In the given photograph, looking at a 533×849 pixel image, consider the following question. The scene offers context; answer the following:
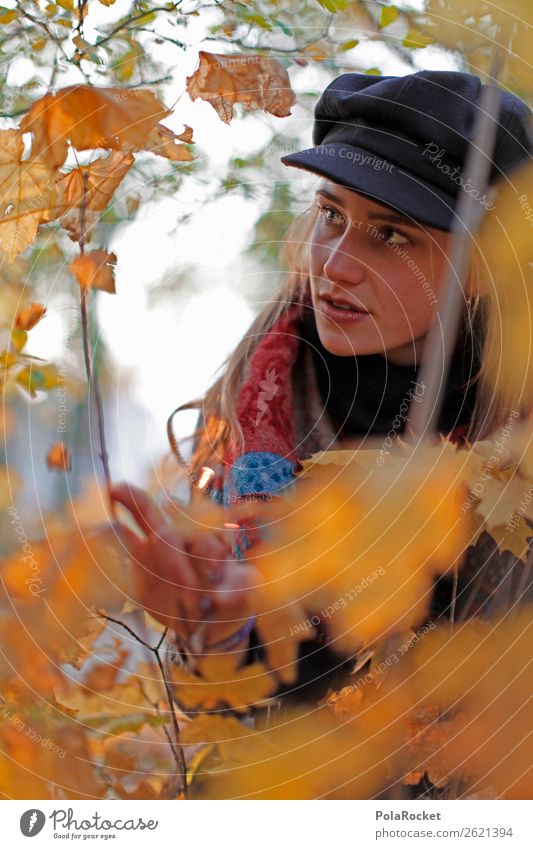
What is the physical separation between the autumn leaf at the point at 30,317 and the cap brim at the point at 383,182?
0.75 ft

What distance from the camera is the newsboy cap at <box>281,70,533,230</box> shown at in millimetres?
589

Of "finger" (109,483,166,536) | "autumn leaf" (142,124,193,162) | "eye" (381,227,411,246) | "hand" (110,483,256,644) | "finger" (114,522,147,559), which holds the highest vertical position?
"autumn leaf" (142,124,193,162)

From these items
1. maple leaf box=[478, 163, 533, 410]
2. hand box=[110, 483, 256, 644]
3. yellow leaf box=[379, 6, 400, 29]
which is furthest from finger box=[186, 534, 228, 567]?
yellow leaf box=[379, 6, 400, 29]

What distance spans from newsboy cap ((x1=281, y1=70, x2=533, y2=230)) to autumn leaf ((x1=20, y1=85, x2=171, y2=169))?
117mm

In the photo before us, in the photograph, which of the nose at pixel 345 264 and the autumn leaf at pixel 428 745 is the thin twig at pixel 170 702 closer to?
the autumn leaf at pixel 428 745

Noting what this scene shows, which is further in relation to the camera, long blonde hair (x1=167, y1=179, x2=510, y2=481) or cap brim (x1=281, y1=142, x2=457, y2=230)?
long blonde hair (x1=167, y1=179, x2=510, y2=481)

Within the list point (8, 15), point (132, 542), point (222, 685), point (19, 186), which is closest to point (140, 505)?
point (132, 542)

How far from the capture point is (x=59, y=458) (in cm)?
70

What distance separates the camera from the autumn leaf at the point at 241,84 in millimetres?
636

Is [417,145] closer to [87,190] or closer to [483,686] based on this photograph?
[87,190]

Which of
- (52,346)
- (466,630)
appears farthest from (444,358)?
(52,346)

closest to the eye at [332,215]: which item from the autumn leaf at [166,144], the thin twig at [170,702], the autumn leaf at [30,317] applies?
the autumn leaf at [166,144]

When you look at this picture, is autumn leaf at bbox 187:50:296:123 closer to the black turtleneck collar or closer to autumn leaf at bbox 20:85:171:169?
autumn leaf at bbox 20:85:171:169

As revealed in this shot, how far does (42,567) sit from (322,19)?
48 cm
